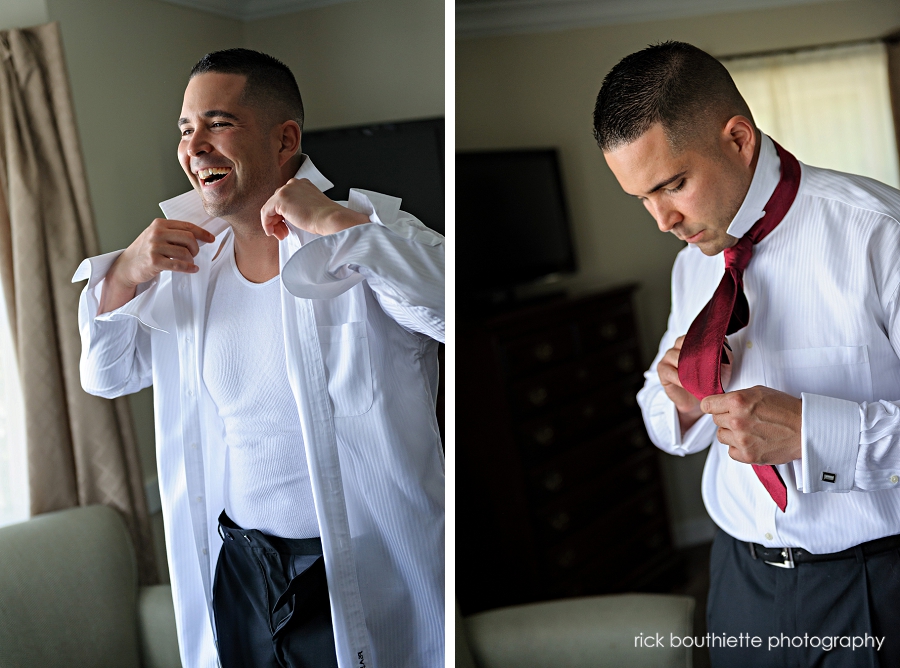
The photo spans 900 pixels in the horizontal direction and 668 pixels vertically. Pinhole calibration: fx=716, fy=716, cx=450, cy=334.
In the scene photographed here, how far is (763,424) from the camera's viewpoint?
829 mm

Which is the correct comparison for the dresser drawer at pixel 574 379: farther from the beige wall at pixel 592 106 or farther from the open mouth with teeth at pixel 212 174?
the open mouth with teeth at pixel 212 174

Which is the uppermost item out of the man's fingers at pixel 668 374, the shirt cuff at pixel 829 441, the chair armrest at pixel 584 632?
the man's fingers at pixel 668 374

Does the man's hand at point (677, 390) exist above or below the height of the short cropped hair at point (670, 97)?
below

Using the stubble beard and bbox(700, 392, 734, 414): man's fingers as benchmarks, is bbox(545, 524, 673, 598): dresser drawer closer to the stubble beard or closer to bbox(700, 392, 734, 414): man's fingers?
bbox(700, 392, 734, 414): man's fingers

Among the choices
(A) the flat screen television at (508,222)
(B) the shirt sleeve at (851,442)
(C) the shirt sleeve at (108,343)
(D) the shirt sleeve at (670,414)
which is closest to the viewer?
(B) the shirt sleeve at (851,442)

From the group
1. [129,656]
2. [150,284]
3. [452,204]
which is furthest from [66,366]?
[452,204]

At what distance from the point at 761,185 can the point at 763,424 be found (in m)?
0.29

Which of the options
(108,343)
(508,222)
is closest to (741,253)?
(508,222)

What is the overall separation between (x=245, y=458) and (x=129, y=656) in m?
0.35

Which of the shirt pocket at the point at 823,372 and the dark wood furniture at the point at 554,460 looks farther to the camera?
the dark wood furniture at the point at 554,460

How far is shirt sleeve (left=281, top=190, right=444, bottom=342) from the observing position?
2.70 ft

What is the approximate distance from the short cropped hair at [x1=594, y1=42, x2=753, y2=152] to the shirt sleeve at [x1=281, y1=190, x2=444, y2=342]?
28 centimetres

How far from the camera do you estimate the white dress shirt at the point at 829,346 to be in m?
0.80

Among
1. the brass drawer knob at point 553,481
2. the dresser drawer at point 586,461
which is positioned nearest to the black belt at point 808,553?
the dresser drawer at point 586,461
